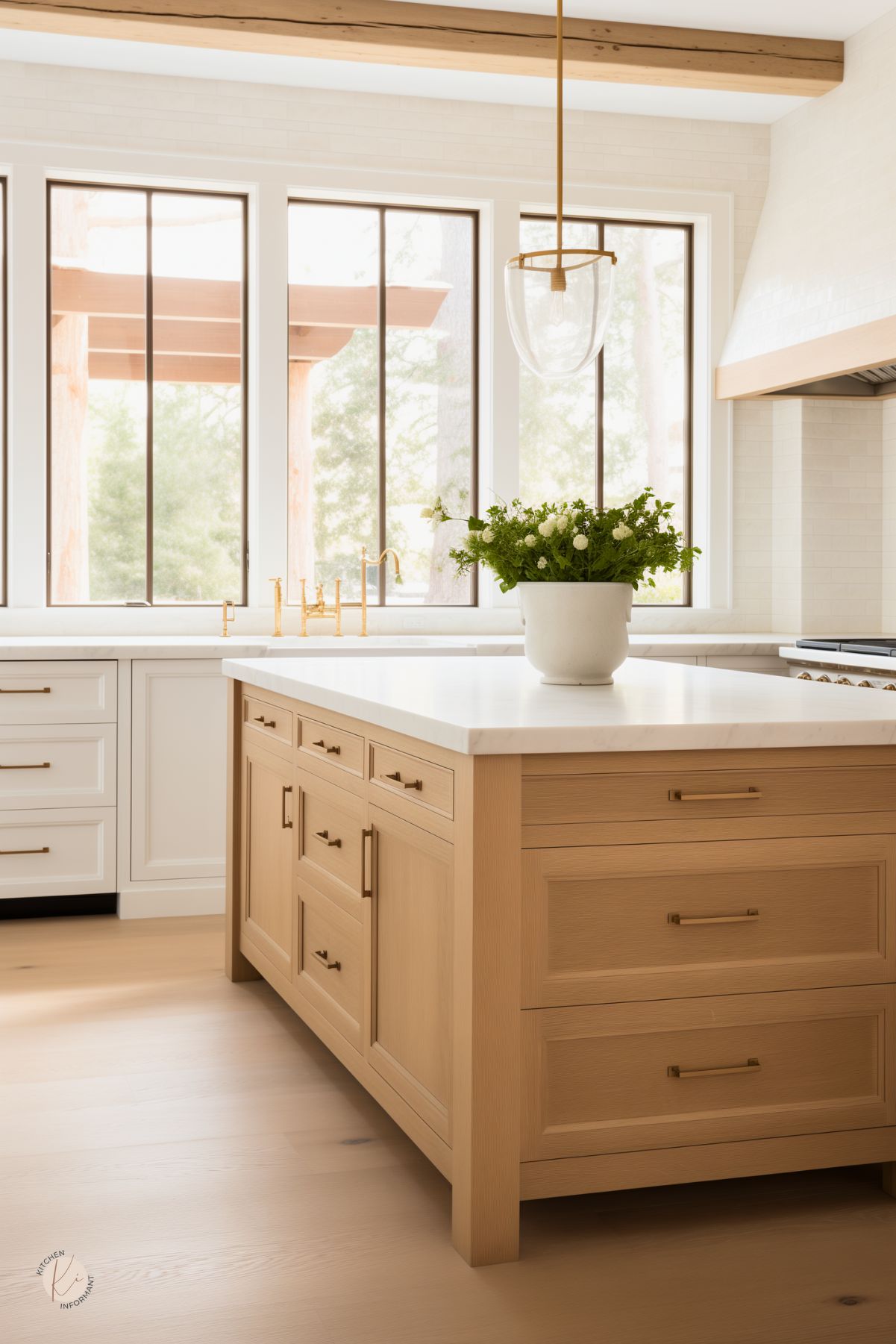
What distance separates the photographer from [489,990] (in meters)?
2.15

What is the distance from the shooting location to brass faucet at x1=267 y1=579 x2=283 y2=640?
5.61m

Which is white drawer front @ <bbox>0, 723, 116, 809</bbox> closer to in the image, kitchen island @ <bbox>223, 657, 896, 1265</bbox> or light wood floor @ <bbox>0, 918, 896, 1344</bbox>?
light wood floor @ <bbox>0, 918, 896, 1344</bbox>

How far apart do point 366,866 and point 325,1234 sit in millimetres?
688

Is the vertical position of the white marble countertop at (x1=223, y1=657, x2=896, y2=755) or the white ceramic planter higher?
the white ceramic planter

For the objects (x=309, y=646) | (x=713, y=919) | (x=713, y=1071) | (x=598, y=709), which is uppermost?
(x=309, y=646)

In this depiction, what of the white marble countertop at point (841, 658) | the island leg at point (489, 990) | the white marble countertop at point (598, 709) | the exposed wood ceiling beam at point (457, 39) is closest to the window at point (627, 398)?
the exposed wood ceiling beam at point (457, 39)

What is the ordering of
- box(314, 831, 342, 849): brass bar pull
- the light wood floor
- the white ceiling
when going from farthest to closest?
the white ceiling < box(314, 831, 342, 849): brass bar pull < the light wood floor

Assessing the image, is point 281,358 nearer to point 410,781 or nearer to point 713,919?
point 410,781

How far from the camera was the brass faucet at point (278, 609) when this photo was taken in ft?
18.4

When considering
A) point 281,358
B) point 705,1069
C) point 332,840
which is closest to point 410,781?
point 332,840

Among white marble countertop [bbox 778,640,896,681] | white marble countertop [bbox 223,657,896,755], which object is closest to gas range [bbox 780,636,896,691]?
white marble countertop [bbox 778,640,896,681]

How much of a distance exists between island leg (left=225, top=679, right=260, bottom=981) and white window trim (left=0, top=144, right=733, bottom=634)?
1.69m

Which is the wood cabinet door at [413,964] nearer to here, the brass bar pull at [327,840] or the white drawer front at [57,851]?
the brass bar pull at [327,840]

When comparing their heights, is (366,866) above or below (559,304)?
below
